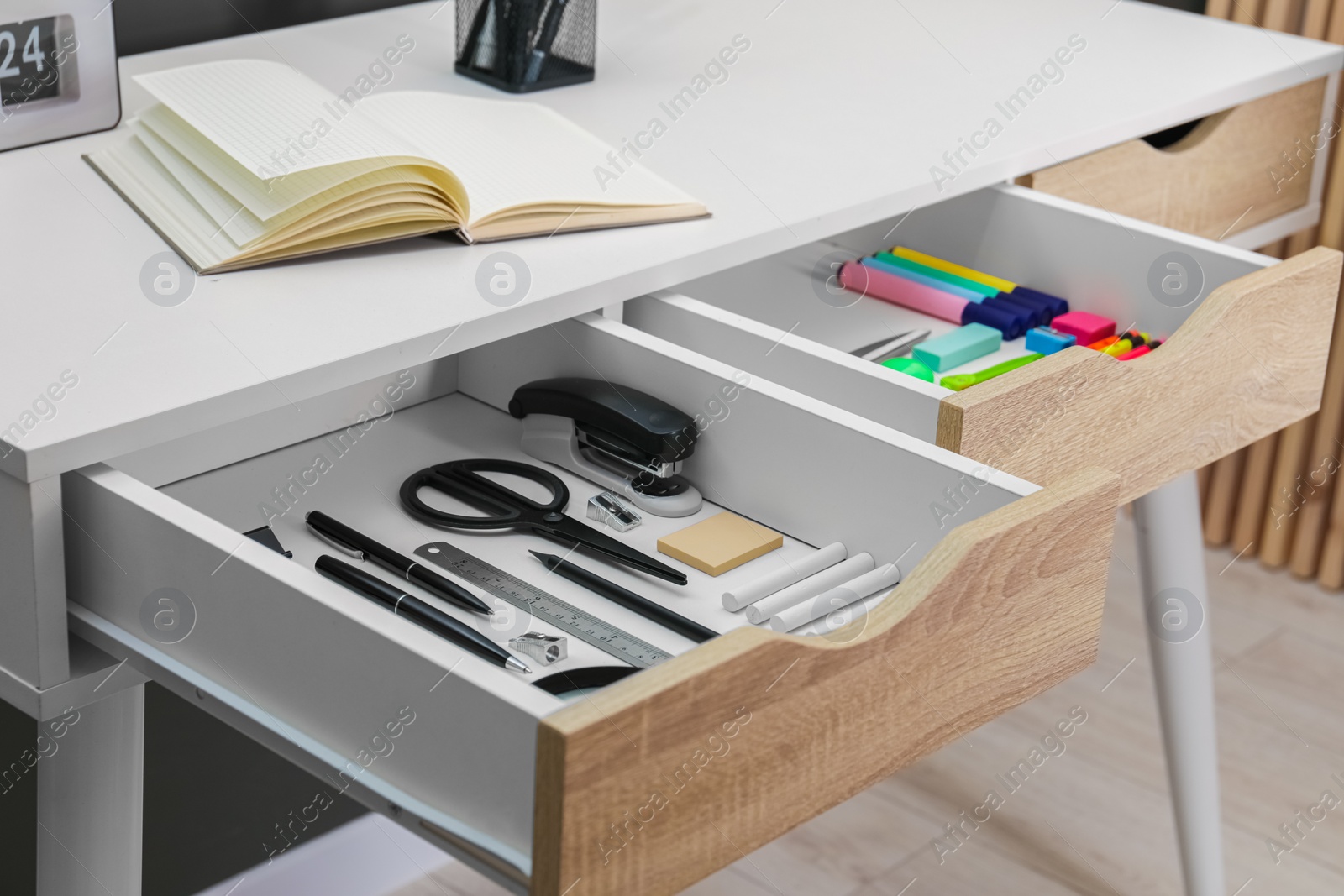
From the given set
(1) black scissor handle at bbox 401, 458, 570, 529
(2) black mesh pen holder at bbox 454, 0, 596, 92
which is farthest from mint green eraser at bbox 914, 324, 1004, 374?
(2) black mesh pen holder at bbox 454, 0, 596, 92

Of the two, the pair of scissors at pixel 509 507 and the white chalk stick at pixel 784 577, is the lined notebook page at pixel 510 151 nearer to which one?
the pair of scissors at pixel 509 507

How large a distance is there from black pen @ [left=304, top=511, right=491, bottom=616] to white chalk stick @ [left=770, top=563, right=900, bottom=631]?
17 cm

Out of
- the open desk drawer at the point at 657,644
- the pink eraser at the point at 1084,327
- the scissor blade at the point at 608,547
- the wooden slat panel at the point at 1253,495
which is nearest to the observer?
the open desk drawer at the point at 657,644

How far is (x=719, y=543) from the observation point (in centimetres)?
94

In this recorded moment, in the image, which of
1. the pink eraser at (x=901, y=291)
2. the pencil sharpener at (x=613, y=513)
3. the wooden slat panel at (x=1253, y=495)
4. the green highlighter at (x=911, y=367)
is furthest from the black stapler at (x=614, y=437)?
the wooden slat panel at (x=1253, y=495)

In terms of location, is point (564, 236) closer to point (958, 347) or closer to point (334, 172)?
Result: point (334, 172)

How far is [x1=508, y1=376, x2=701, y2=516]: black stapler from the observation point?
0.95m

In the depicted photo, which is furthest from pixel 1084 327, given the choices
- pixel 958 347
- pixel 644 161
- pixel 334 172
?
pixel 334 172

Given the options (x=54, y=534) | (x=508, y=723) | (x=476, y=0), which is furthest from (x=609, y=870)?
(x=476, y=0)

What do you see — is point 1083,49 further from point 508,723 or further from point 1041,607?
point 508,723

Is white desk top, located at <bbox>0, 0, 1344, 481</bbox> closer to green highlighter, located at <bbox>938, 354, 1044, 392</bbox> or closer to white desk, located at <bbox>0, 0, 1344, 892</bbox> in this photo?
white desk, located at <bbox>0, 0, 1344, 892</bbox>

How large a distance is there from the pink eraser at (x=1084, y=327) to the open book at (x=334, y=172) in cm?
34

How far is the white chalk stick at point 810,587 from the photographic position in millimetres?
863

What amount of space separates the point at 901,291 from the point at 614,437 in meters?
0.43
